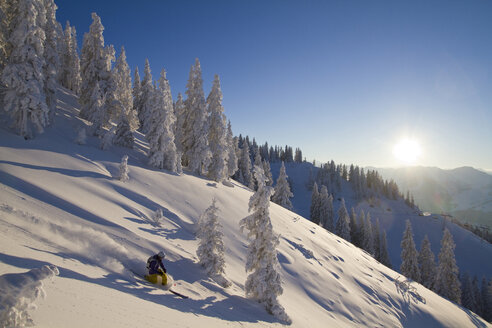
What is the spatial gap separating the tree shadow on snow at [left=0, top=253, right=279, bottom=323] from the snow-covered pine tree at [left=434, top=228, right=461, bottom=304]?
48.2 m

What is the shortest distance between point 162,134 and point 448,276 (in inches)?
2108

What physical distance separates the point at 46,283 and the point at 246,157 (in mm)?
66592

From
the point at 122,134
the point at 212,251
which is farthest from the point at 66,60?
the point at 212,251

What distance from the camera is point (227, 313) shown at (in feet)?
31.2

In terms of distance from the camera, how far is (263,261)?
463 inches

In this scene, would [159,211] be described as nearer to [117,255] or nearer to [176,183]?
[117,255]

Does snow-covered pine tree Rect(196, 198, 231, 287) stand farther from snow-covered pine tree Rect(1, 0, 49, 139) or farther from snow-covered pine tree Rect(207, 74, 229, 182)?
snow-covered pine tree Rect(207, 74, 229, 182)

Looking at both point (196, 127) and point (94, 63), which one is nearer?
point (94, 63)

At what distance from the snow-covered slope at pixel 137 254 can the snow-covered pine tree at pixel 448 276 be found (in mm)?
20239

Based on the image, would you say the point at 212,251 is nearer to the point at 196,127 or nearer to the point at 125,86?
the point at 196,127

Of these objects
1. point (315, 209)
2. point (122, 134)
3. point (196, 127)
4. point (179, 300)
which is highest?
point (196, 127)

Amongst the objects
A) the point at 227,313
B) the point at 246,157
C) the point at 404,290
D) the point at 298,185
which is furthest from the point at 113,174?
the point at 298,185

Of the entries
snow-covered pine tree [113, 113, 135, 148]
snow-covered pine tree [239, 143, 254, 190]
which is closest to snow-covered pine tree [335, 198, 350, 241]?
snow-covered pine tree [239, 143, 254, 190]

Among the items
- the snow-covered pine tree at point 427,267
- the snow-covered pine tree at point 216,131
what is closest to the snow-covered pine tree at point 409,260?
the snow-covered pine tree at point 427,267
